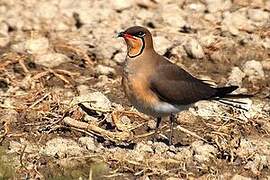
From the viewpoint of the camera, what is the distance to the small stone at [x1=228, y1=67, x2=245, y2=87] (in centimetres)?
722

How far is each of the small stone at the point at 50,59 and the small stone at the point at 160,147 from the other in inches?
78.4

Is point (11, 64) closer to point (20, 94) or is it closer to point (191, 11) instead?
point (20, 94)

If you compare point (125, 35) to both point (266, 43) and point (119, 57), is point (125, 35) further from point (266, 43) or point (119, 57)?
point (266, 43)

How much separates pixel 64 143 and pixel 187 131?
939 mm

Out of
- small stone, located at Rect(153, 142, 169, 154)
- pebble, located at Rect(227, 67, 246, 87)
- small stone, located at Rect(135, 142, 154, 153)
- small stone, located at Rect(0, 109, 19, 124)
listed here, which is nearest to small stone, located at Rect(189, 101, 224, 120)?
pebble, located at Rect(227, 67, 246, 87)

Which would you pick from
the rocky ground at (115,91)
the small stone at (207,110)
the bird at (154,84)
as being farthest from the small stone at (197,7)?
the bird at (154,84)

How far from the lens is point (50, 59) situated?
759 cm

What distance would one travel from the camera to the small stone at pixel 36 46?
7793mm

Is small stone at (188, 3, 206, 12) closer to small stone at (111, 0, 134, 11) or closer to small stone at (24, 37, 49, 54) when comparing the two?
small stone at (111, 0, 134, 11)

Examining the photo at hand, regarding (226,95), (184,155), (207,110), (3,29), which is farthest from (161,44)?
(184,155)

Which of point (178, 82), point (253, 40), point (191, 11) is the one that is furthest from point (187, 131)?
point (191, 11)

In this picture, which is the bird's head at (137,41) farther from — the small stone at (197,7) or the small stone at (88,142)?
the small stone at (197,7)

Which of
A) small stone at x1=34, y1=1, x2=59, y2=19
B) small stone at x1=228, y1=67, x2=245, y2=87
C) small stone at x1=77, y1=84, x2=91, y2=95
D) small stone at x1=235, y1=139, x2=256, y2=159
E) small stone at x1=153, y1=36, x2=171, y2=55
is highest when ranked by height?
small stone at x1=34, y1=1, x2=59, y2=19

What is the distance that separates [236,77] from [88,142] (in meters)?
1.94
